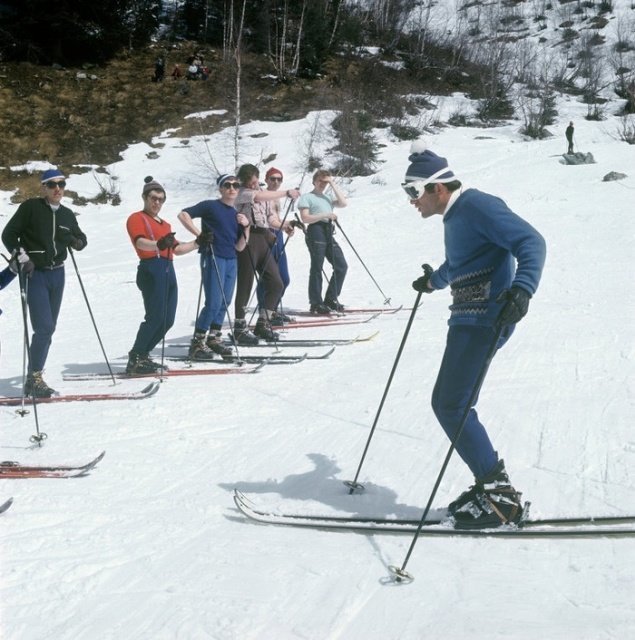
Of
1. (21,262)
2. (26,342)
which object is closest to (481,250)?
(26,342)

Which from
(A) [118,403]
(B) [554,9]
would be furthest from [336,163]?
(B) [554,9]

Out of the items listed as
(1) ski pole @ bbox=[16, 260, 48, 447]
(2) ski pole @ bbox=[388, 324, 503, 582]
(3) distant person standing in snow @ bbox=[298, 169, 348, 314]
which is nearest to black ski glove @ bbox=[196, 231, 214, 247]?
(1) ski pole @ bbox=[16, 260, 48, 447]

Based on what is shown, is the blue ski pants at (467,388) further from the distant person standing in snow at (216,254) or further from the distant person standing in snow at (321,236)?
the distant person standing in snow at (321,236)

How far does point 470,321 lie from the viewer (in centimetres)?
313

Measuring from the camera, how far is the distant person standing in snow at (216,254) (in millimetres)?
6848

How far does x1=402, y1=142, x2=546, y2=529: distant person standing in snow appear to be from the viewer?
121 inches

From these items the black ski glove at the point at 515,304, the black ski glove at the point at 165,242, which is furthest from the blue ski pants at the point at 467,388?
the black ski glove at the point at 165,242

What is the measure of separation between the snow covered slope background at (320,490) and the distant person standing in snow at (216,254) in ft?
2.96

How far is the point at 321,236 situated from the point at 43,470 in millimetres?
5610

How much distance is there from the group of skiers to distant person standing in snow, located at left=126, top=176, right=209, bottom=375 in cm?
1

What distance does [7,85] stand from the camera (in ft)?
97.3

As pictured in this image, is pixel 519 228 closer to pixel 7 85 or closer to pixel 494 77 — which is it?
pixel 7 85

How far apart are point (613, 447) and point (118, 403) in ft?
12.6

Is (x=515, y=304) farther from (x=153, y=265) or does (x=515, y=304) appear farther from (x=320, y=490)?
(x=153, y=265)
